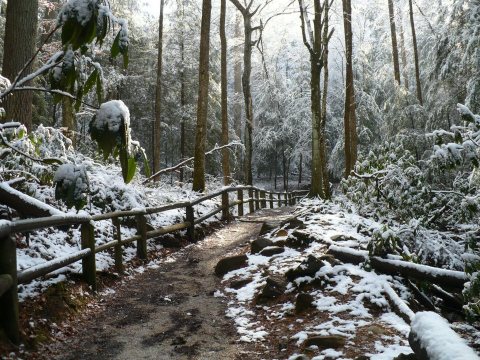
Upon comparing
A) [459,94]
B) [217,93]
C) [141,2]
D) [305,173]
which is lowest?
[305,173]

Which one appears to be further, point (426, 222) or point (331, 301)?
point (426, 222)

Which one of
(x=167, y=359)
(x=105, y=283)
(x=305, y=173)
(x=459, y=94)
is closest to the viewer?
(x=167, y=359)

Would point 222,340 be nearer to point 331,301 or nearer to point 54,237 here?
point 331,301

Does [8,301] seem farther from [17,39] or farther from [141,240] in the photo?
[17,39]

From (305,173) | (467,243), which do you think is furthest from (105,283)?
(305,173)

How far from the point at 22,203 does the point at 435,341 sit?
4.34 metres

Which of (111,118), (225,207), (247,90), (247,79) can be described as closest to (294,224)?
(225,207)

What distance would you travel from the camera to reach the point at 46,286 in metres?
5.06

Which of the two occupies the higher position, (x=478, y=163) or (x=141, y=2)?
(x=141, y=2)

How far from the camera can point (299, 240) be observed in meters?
7.85

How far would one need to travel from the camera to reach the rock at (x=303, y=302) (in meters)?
5.09

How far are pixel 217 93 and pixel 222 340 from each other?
89.6 feet

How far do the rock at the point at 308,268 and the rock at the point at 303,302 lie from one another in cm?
62

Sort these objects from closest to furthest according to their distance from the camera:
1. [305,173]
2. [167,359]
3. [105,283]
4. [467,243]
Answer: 1. [167,359]
2. [467,243]
3. [105,283]
4. [305,173]
